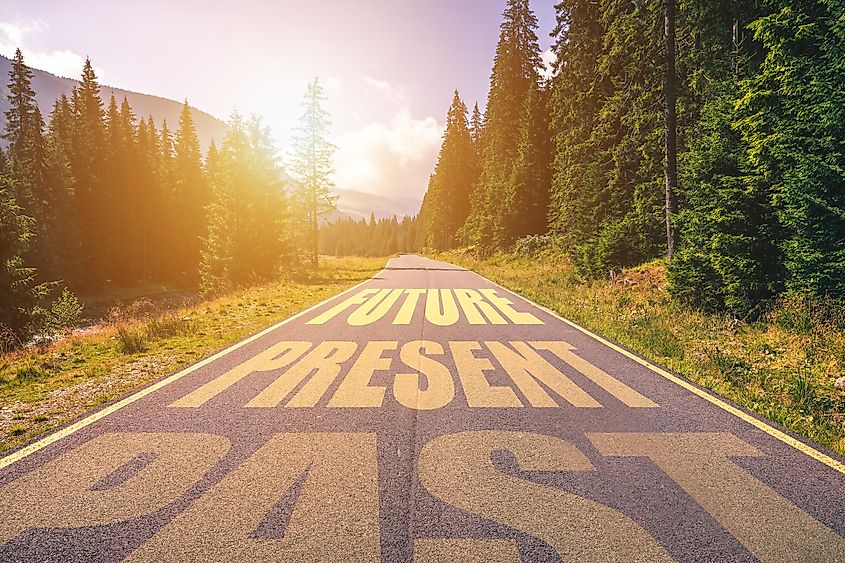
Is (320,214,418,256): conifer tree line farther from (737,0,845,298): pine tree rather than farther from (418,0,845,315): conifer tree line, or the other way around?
(737,0,845,298): pine tree

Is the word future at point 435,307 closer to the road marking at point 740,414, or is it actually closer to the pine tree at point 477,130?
the road marking at point 740,414

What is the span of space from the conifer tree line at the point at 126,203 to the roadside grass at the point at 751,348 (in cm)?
1842

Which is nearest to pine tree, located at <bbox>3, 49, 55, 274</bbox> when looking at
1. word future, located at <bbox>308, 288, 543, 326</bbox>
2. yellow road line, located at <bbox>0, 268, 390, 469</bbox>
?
word future, located at <bbox>308, 288, 543, 326</bbox>

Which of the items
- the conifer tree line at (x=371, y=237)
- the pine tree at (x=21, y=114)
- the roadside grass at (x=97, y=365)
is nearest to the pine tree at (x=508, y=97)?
the roadside grass at (x=97, y=365)

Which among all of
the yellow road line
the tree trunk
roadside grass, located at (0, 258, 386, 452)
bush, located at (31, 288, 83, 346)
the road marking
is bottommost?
bush, located at (31, 288, 83, 346)

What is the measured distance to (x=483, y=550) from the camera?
2553 mm

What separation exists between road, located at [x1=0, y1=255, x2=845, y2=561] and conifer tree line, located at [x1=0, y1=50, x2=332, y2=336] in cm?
1614

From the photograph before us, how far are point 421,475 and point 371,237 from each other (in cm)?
15481

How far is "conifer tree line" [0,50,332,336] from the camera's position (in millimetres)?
23703

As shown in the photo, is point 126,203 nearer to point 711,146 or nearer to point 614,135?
point 614,135

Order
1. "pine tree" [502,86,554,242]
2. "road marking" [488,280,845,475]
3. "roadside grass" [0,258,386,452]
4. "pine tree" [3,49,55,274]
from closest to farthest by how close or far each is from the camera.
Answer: "road marking" [488,280,845,475], "roadside grass" [0,258,386,452], "pine tree" [3,49,55,274], "pine tree" [502,86,554,242]

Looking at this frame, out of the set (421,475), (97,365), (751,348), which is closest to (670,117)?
(751,348)

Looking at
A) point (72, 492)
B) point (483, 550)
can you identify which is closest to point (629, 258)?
point (483, 550)

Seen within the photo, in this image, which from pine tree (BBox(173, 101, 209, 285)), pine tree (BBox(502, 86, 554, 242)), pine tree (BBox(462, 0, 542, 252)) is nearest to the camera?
pine tree (BBox(502, 86, 554, 242))
